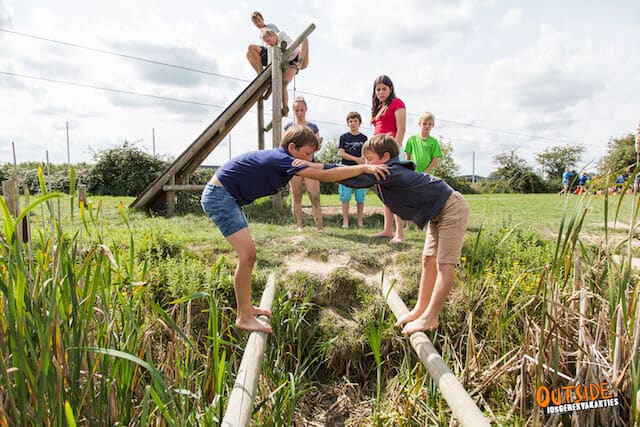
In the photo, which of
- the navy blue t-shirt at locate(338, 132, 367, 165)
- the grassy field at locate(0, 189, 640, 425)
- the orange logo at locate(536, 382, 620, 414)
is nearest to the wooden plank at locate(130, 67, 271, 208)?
the grassy field at locate(0, 189, 640, 425)

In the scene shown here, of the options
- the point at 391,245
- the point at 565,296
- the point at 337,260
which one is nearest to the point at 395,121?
the point at 391,245

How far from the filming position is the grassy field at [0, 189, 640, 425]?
1598mm

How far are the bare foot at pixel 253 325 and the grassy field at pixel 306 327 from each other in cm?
14

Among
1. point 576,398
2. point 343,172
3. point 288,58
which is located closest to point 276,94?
point 288,58

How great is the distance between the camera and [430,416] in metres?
2.65

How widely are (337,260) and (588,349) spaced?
233cm

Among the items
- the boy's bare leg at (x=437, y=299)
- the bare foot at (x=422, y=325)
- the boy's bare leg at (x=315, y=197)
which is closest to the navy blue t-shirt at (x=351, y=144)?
the boy's bare leg at (x=315, y=197)

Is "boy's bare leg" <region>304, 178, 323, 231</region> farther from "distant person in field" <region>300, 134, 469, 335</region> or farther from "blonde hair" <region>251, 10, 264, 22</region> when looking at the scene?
"blonde hair" <region>251, 10, 264, 22</region>

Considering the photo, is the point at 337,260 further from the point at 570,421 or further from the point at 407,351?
the point at 570,421

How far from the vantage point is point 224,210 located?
9.21ft

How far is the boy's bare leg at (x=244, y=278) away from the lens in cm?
275

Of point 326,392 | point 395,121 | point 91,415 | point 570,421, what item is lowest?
point 326,392

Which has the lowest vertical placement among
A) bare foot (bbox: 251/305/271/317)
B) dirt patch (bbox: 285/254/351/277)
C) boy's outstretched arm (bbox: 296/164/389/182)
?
bare foot (bbox: 251/305/271/317)

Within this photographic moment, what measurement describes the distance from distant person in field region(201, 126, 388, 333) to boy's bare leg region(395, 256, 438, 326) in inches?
35.8
